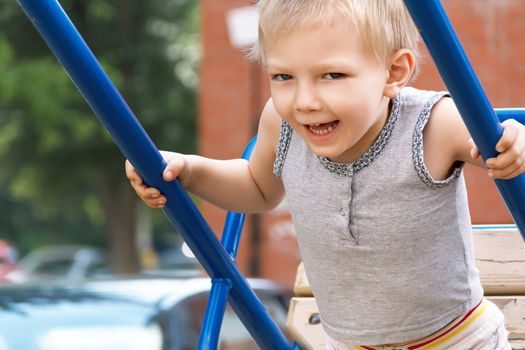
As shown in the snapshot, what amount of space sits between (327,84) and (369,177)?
0.22 m

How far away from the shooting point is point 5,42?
13.3 m

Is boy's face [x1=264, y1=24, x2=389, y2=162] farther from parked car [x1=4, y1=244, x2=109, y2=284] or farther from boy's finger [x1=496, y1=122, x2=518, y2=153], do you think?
parked car [x1=4, y1=244, x2=109, y2=284]

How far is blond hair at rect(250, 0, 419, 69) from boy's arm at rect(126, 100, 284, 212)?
30 cm

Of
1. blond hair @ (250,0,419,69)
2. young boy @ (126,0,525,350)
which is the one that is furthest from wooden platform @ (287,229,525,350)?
blond hair @ (250,0,419,69)

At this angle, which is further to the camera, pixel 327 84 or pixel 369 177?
pixel 369 177

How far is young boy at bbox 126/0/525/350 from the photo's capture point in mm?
1690

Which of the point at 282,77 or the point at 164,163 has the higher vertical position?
the point at 282,77

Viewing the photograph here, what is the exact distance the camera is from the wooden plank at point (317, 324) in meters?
2.31

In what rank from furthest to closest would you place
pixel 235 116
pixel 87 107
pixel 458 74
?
pixel 87 107, pixel 235 116, pixel 458 74

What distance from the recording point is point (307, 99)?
5.45ft

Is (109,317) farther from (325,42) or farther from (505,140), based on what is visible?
(505,140)

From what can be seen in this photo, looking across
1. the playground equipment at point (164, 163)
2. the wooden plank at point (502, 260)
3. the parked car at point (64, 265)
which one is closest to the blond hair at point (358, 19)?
the playground equipment at point (164, 163)

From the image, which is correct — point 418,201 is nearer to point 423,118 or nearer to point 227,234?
point 423,118

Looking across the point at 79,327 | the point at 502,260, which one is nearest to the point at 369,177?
the point at 502,260
